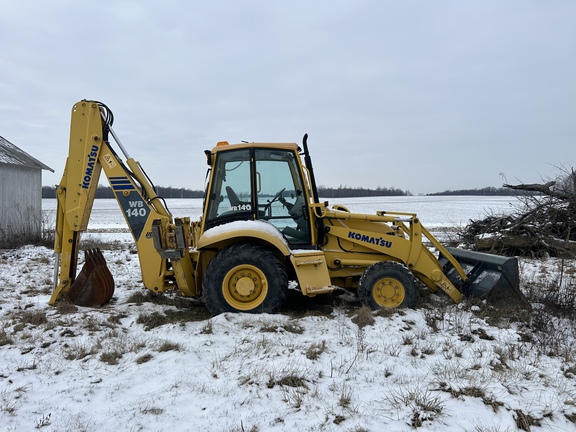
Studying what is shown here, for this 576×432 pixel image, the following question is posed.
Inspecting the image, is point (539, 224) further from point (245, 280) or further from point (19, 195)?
point (19, 195)

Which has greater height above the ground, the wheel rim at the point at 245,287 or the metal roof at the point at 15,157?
the metal roof at the point at 15,157

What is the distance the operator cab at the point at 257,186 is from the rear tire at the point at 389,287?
1033mm

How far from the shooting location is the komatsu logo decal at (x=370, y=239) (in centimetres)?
612

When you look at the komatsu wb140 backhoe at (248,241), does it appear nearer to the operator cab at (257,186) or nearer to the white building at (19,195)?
the operator cab at (257,186)

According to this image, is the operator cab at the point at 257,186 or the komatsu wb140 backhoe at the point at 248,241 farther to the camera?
the operator cab at the point at 257,186

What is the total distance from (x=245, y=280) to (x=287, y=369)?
1913 millimetres

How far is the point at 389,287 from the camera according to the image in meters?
5.76

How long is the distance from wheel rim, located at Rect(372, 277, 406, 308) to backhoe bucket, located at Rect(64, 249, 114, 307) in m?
3.96

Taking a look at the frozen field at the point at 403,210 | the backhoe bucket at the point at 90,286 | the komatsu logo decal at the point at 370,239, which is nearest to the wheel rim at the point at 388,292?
the komatsu logo decal at the point at 370,239

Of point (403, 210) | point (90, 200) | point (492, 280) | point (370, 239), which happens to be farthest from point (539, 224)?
point (403, 210)

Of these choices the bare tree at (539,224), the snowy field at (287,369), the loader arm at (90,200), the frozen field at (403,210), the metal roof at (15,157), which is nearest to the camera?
the snowy field at (287,369)

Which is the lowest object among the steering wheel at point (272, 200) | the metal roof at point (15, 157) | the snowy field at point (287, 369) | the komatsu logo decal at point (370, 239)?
the snowy field at point (287, 369)

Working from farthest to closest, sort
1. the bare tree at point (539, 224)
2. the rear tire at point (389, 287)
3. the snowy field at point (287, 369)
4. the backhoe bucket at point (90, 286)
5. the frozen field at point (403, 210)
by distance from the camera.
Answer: the frozen field at point (403, 210)
the bare tree at point (539, 224)
the backhoe bucket at point (90, 286)
the rear tire at point (389, 287)
the snowy field at point (287, 369)

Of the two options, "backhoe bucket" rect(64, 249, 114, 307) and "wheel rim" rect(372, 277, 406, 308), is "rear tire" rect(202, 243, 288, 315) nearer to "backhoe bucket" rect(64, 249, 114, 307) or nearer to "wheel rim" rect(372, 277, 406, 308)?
"wheel rim" rect(372, 277, 406, 308)
